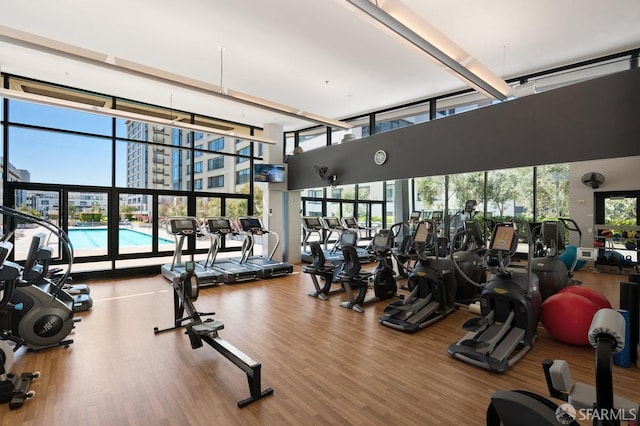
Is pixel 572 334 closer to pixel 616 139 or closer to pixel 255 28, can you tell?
pixel 616 139

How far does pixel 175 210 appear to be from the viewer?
859 cm

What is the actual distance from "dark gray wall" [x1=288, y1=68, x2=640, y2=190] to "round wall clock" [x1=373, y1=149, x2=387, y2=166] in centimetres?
9

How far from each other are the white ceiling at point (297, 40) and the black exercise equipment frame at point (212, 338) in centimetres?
334

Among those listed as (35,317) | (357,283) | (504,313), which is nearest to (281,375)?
(357,283)

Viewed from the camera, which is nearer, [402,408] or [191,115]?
[402,408]

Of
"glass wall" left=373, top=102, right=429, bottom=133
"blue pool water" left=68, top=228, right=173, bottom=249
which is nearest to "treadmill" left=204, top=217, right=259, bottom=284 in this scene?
"blue pool water" left=68, top=228, right=173, bottom=249

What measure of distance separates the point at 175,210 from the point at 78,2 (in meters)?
5.19

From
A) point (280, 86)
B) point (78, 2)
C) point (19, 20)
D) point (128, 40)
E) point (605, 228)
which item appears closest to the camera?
point (78, 2)

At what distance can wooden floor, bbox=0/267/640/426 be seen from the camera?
2.51m

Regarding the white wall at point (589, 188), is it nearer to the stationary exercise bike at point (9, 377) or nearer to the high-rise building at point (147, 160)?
the high-rise building at point (147, 160)

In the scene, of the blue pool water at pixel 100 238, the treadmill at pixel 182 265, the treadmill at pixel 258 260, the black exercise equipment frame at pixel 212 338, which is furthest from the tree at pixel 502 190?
the blue pool water at pixel 100 238

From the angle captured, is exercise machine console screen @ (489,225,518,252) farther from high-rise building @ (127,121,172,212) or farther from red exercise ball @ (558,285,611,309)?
high-rise building @ (127,121,172,212)

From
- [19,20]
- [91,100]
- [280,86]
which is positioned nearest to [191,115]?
[91,100]

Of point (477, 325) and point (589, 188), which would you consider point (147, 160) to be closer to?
point (477, 325)
